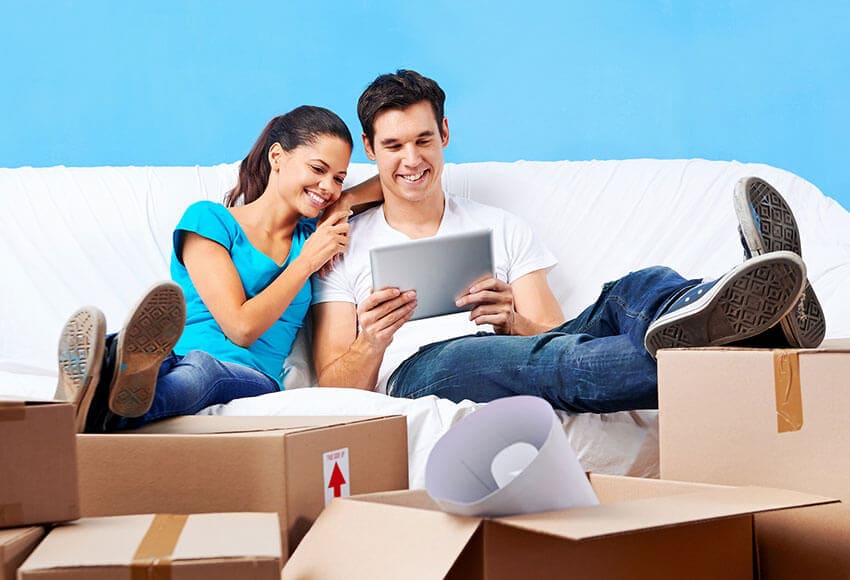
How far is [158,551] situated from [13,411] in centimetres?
19

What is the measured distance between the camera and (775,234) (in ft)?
3.93

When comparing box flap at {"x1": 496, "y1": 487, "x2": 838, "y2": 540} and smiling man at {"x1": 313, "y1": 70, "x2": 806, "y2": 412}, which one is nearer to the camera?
box flap at {"x1": 496, "y1": 487, "x2": 838, "y2": 540}

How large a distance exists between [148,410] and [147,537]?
45 cm

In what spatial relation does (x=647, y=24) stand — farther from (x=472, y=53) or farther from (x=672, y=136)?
(x=472, y=53)

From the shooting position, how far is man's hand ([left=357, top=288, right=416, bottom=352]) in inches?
65.0

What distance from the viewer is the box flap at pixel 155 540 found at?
2.45 ft

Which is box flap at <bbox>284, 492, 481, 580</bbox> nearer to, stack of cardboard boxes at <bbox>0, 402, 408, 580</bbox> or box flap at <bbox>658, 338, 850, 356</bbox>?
stack of cardboard boxes at <bbox>0, 402, 408, 580</bbox>

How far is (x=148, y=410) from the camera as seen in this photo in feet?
4.07

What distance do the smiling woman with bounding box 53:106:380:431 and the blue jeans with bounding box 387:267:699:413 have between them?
274 mm

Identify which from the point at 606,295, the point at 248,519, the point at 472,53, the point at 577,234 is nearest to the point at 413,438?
the point at 606,295

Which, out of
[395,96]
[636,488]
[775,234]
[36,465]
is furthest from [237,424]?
[395,96]

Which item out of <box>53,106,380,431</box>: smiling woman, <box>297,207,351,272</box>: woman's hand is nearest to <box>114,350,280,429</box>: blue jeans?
<box>53,106,380,431</box>: smiling woman

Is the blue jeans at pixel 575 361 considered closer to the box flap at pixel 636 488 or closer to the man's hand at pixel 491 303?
the man's hand at pixel 491 303

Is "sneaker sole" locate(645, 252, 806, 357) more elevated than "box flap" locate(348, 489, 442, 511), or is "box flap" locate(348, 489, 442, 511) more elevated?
"sneaker sole" locate(645, 252, 806, 357)
